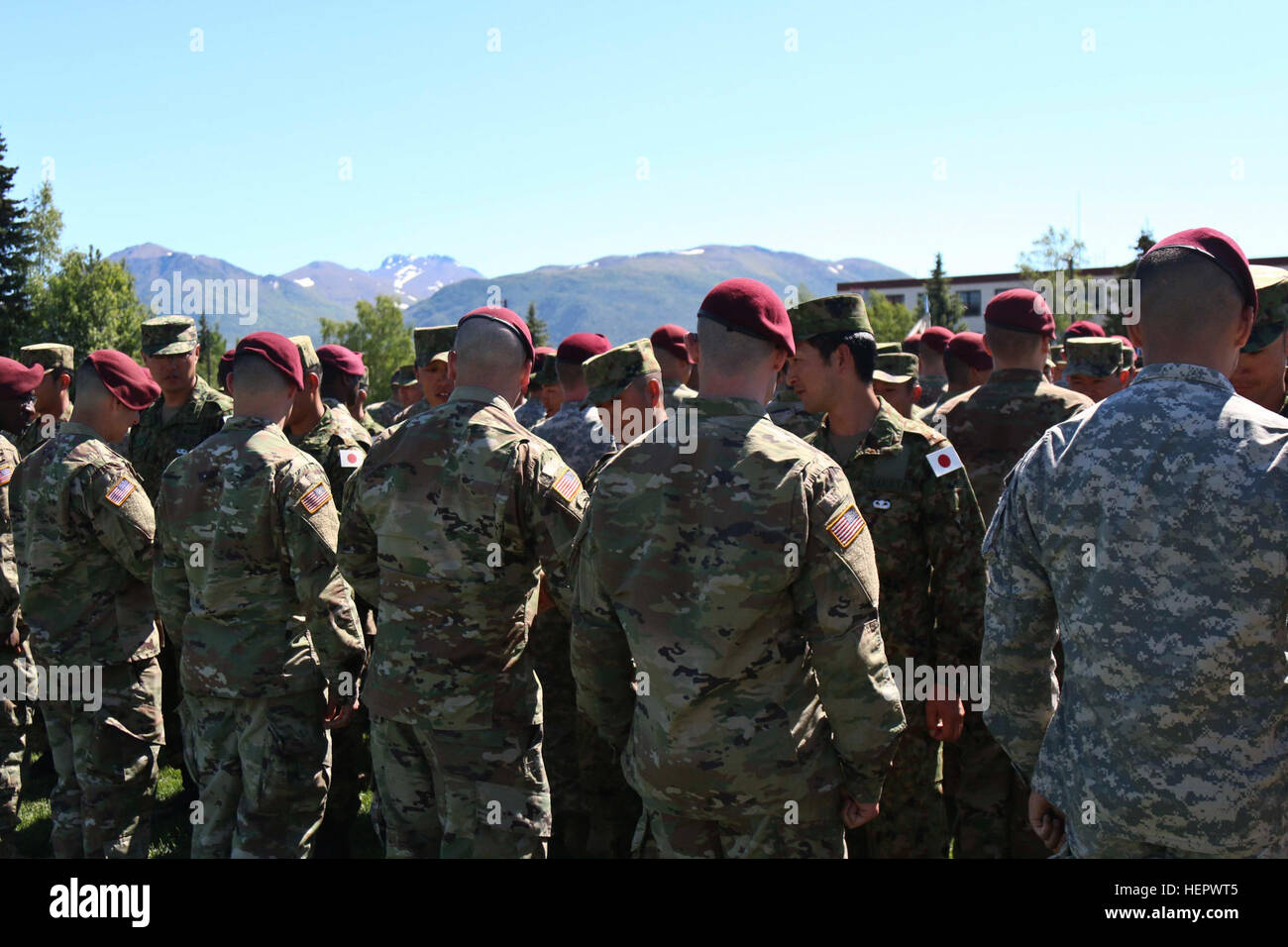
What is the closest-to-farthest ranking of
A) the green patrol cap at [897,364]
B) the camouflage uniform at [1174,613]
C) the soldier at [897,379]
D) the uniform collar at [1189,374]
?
1. the camouflage uniform at [1174,613]
2. the uniform collar at [1189,374]
3. the soldier at [897,379]
4. the green patrol cap at [897,364]

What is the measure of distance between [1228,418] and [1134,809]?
104 centimetres

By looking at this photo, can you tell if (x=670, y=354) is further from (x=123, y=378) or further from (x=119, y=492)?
(x=119, y=492)

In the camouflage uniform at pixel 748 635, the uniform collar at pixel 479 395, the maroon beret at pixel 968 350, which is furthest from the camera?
the maroon beret at pixel 968 350

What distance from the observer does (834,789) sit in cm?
311

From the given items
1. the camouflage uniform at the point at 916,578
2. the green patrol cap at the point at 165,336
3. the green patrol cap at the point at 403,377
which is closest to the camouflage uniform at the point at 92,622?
the green patrol cap at the point at 165,336

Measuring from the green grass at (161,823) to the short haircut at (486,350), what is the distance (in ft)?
10.8

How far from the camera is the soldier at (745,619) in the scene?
297cm

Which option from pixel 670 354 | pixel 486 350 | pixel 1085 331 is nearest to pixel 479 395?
pixel 486 350

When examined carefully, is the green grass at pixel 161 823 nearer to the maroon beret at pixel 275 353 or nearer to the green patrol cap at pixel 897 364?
the maroon beret at pixel 275 353

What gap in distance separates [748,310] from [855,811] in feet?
5.36

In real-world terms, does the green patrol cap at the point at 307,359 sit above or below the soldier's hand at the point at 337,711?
above

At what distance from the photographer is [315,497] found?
4465mm
